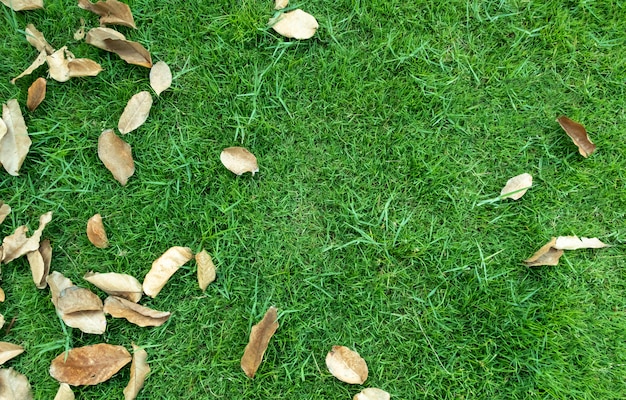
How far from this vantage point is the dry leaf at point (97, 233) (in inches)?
80.7

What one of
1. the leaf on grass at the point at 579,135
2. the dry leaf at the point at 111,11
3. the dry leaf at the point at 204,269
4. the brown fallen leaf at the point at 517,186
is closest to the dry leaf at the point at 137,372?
the dry leaf at the point at 204,269

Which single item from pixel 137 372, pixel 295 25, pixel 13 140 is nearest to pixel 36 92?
pixel 13 140

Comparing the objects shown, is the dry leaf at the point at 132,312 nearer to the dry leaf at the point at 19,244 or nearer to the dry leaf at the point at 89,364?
the dry leaf at the point at 89,364

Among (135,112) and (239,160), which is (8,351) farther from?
(239,160)

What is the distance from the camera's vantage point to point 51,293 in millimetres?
2020

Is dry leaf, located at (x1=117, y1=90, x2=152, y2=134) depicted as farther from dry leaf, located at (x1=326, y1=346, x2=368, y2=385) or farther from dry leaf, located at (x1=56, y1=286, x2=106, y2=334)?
dry leaf, located at (x1=326, y1=346, x2=368, y2=385)

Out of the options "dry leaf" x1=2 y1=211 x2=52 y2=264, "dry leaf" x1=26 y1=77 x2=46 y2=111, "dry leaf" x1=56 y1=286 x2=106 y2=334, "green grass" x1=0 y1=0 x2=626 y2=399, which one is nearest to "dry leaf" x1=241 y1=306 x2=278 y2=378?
"green grass" x1=0 y1=0 x2=626 y2=399

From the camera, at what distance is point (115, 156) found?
2100 mm

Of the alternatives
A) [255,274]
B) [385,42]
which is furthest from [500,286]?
[385,42]

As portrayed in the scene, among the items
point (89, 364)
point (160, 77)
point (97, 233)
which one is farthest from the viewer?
point (160, 77)

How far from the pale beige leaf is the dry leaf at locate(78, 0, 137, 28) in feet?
4.71

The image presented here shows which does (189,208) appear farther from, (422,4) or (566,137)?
(566,137)

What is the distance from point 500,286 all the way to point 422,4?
51.7 inches

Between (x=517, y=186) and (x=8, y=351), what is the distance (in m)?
2.23
